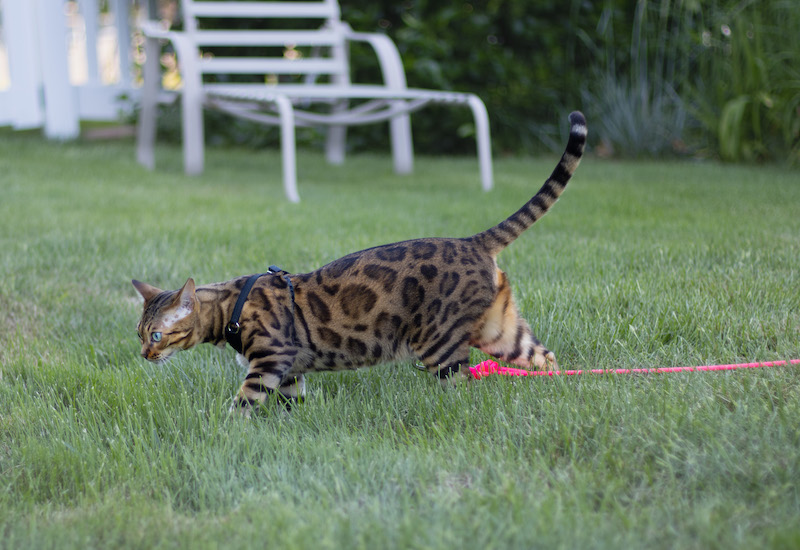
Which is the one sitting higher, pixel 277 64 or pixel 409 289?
pixel 277 64

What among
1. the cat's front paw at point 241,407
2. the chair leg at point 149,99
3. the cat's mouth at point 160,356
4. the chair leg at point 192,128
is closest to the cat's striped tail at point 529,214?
the cat's front paw at point 241,407

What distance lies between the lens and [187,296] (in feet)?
6.93

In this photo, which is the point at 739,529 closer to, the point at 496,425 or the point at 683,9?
the point at 496,425

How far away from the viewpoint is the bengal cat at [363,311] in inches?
82.2

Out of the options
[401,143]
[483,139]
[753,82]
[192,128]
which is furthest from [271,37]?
[753,82]

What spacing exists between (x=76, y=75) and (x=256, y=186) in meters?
8.17

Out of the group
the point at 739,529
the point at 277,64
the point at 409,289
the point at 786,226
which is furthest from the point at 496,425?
the point at 277,64

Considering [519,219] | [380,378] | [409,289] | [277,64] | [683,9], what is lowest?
[380,378]

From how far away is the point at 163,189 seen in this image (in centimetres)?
529

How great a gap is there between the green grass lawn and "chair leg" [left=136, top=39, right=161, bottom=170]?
9.15 ft

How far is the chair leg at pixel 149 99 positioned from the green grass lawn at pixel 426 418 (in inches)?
110

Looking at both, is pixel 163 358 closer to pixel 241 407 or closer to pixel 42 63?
pixel 241 407

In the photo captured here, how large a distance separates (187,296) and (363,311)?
498 millimetres

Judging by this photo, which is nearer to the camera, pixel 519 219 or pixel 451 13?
pixel 519 219
